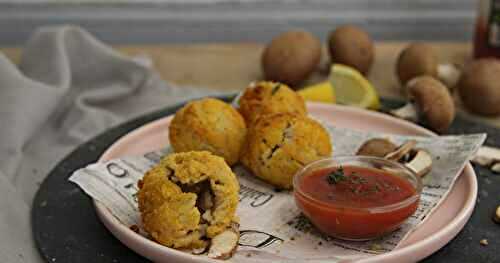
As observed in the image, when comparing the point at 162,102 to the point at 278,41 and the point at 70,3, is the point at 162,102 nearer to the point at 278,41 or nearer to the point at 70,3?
the point at 278,41

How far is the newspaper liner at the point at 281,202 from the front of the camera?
1.46m

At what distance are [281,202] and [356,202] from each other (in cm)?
24

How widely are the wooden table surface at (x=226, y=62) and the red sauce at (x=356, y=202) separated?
3.48 ft

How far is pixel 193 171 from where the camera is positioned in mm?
1443

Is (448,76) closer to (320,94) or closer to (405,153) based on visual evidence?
(320,94)

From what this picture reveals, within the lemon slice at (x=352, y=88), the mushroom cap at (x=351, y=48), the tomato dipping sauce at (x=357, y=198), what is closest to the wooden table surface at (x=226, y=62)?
the mushroom cap at (x=351, y=48)

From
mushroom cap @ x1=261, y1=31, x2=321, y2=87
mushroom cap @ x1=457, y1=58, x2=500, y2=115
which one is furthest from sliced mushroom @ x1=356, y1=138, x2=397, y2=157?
mushroom cap @ x1=261, y1=31, x2=321, y2=87

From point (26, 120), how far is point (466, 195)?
125cm

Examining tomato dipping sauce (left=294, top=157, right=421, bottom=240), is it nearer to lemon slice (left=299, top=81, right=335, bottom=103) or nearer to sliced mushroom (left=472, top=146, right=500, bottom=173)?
sliced mushroom (left=472, top=146, right=500, bottom=173)

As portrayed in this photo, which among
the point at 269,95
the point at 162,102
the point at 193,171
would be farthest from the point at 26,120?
A: the point at 193,171

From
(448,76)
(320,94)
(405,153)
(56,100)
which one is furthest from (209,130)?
(448,76)

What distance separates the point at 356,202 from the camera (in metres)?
1.48

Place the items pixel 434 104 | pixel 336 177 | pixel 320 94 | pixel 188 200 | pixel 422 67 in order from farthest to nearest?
pixel 422 67 < pixel 320 94 < pixel 434 104 < pixel 336 177 < pixel 188 200

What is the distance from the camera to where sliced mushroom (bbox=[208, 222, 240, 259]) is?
1.40m
